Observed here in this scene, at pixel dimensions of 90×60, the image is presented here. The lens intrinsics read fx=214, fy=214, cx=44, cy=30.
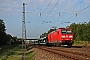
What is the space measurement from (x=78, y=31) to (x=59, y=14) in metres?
71.7

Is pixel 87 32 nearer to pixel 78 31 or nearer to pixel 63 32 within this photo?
pixel 78 31

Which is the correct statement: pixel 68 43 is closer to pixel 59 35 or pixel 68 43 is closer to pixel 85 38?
pixel 59 35

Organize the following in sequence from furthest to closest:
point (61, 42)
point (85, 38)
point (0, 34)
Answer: point (85, 38), point (0, 34), point (61, 42)

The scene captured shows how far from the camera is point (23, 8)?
149ft

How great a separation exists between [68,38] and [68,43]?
3.24 feet

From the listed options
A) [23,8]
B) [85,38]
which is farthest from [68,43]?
[85,38]

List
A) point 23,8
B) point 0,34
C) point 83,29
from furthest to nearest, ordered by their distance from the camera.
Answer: point 83,29
point 0,34
point 23,8

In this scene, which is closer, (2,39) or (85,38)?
(2,39)

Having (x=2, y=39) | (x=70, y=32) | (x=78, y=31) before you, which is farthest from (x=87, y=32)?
(x=70, y=32)

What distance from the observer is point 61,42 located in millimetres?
41188

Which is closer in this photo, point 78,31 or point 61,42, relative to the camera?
point 61,42

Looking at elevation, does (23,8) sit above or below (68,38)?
above

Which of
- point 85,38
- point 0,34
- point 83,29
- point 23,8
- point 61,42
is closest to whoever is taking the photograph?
point 61,42

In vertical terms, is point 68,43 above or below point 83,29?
below
